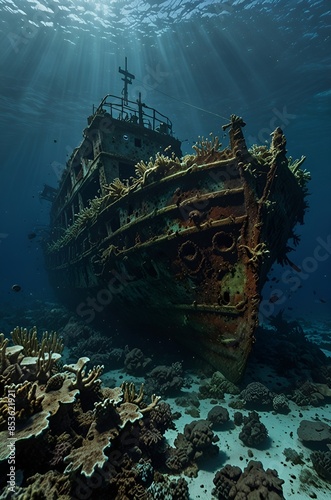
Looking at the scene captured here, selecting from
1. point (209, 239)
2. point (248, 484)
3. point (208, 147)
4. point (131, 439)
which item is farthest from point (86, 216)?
point (248, 484)

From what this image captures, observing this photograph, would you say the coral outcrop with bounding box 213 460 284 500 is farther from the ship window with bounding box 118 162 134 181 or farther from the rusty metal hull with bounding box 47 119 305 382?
the ship window with bounding box 118 162 134 181

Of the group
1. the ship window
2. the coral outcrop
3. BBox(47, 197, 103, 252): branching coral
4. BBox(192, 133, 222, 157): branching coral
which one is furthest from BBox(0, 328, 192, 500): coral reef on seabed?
the ship window

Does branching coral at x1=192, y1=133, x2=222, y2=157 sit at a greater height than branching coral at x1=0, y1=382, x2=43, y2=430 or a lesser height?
greater

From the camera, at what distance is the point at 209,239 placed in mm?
6555

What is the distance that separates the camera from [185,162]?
6.95 meters

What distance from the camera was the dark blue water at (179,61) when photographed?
72.7 ft

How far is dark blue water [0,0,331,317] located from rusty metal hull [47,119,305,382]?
9.61 metres

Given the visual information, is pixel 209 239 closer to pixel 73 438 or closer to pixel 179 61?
pixel 73 438

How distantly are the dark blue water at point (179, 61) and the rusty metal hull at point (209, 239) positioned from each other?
9612 millimetres

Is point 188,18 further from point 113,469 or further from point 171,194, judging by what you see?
point 113,469

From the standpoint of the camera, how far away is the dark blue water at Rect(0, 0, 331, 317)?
22172 millimetres

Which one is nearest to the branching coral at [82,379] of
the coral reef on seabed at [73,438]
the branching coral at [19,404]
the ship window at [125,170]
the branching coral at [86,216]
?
the coral reef on seabed at [73,438]

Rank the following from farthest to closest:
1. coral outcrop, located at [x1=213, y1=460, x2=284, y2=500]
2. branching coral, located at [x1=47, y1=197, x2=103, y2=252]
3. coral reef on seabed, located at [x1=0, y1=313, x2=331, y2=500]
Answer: branching coral, located at [x1=47, y1=197, x2=103, y2=252], coral outcrop, located at [x1=213, y1=460, x2=284, y2=500], coral reef on seabed, located at [x1=0, y1=313, x2=331, y2=500]

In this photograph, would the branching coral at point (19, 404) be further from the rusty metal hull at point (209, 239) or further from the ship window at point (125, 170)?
the ship window at point (125, 170)
